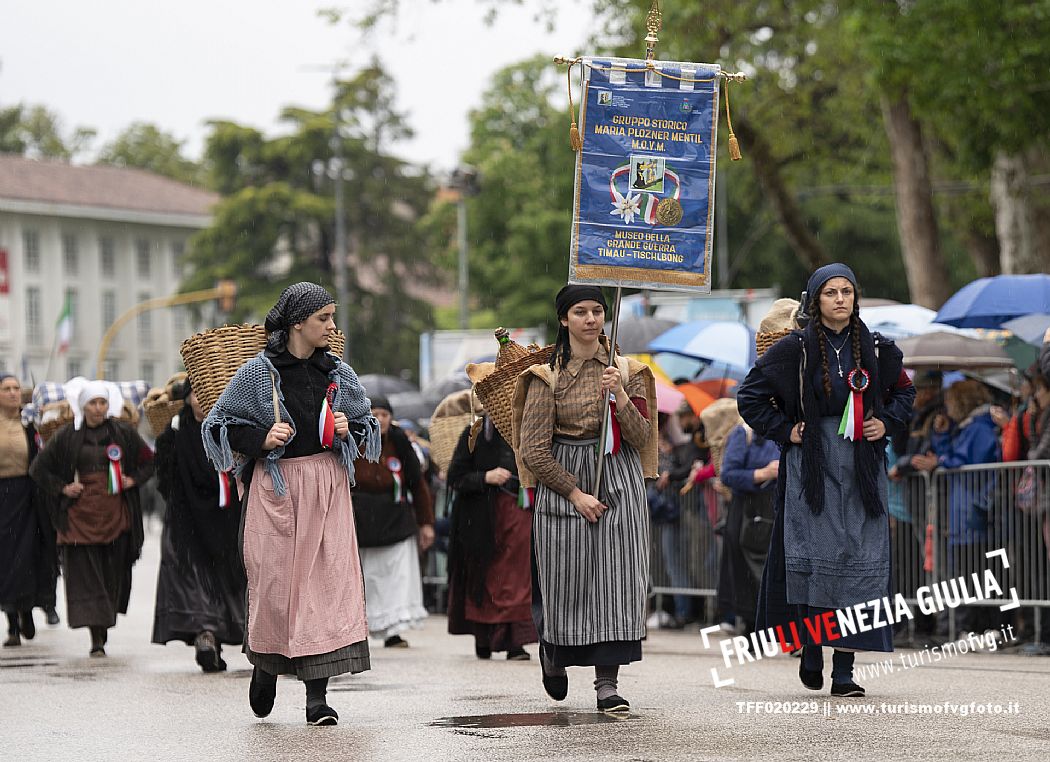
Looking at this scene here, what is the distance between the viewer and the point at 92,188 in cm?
8388

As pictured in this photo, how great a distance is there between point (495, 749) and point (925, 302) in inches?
750

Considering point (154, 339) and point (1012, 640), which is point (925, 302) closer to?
point (1012, 640)

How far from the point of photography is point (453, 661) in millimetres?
12688

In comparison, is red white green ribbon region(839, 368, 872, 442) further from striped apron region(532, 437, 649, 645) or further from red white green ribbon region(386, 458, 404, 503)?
red white green ribbon region(386, 458, 404, 503)

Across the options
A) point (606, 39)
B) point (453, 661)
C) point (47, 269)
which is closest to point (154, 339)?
point (47, 269)

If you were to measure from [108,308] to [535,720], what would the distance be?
7987 centimetres

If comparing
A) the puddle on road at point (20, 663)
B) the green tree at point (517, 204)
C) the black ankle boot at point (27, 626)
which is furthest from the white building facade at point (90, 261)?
the puddle on road at point (20, 663)

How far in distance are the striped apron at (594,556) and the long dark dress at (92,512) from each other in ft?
18.6

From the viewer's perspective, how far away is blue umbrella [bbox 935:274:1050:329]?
591 inches

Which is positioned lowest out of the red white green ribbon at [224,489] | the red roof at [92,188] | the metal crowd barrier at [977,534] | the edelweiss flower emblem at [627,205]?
the metal crowd barrier at [977,534]

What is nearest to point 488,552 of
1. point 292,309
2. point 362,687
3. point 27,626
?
point 362,687

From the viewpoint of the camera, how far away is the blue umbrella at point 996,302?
1502 centimetres

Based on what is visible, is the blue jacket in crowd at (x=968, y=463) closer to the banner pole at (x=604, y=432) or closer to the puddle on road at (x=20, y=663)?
the banner pole at (x=604, y=432)

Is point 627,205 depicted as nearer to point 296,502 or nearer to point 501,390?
point 296,502
